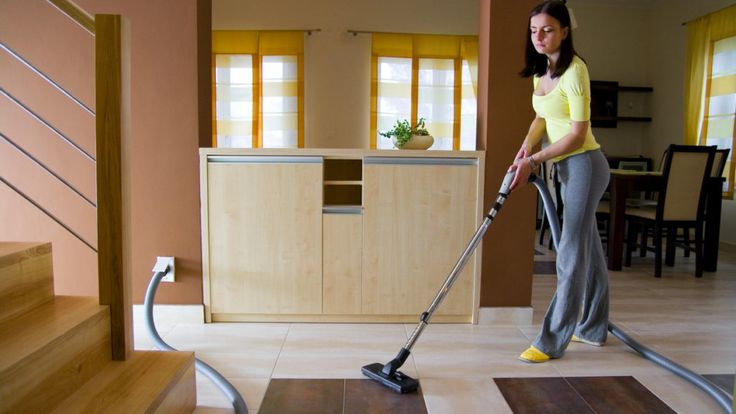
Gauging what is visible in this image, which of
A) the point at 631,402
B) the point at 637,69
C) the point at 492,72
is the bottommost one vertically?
the point at 631,402

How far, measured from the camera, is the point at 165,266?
2.43m

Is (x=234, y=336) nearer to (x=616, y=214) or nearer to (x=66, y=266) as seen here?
(x=66, y=266)

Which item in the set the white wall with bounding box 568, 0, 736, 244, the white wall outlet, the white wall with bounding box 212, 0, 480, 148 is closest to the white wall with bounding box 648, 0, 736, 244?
the white wall with bounding box 568, 0, 736, 244

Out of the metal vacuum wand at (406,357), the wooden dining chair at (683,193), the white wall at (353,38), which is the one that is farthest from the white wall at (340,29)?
the metal vacuum wand at (406,357)

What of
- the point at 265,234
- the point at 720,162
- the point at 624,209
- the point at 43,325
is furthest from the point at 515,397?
the point at 720,162

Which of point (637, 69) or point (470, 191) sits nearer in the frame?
point (470, 191)

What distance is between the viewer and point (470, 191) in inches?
97.3

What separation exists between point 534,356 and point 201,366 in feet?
4.08

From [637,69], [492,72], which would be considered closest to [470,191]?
[492,72]

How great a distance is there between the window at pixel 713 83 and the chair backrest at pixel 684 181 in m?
1.59

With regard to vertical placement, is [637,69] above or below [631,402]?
above

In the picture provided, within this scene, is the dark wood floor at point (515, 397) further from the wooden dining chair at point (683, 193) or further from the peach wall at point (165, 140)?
the wooden dining chair at point (683, 193)

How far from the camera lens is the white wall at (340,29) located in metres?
5.57

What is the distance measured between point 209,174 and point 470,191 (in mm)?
1199
